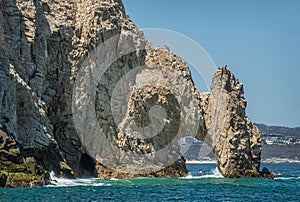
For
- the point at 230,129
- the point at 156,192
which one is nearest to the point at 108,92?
the point at 230,129

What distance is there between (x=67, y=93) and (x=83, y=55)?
5849mm

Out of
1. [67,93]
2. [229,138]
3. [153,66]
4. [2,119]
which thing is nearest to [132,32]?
[153,66]

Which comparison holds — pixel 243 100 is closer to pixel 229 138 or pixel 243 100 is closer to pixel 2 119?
pixel 229 138

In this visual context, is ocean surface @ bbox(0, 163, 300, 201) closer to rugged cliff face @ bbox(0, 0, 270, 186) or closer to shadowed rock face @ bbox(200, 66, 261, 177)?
rugged cliff face @ bbox(0, 0, 270, 186)

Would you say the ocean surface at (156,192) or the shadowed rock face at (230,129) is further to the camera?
the shadowed rock face at (230,129)

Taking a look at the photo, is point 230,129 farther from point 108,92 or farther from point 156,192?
point 156,192

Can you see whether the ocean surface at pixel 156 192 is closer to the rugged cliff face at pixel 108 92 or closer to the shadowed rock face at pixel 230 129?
the rugged cliff face at pixel 108 92

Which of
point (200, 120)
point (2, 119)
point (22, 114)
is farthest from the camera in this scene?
point (200, 120)

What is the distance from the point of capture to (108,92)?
81062 millimetres

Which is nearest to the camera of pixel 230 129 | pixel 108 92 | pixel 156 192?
pixel 156 192

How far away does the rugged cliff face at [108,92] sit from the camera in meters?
72.2

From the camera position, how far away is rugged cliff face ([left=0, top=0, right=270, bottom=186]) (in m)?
72.2

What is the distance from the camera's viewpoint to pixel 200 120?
83.2m

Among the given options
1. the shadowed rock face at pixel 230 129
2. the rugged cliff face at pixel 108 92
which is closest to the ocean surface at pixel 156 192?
the rugged cliff face at pixel 108 92
